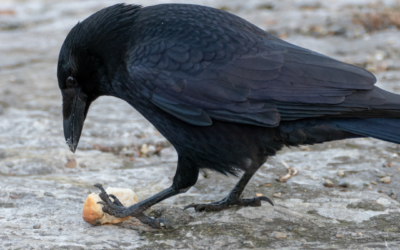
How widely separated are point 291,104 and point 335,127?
1.03 ft

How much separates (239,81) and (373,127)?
0.86 meters

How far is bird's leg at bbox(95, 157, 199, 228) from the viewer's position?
2871 mm

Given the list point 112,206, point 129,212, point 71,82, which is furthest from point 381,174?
point 71,82

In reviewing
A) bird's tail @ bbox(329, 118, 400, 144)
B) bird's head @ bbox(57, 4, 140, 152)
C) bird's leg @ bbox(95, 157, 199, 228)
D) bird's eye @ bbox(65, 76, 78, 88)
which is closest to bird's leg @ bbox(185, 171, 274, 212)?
bird's leg @ bbox(95, 157, 199, 228)

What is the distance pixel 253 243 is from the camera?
2.56 metres

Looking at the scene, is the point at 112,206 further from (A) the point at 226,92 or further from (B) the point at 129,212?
(A) the point at 226,92

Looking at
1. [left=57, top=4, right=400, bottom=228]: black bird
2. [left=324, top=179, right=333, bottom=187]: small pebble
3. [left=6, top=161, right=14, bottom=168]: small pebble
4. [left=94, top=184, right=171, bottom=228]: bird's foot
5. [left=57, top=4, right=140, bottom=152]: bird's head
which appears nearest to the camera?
[left=57, top=4, right=400, bottom=228]: black bird

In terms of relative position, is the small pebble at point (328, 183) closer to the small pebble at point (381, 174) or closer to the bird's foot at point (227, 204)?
the small pebble at point (381, 174)

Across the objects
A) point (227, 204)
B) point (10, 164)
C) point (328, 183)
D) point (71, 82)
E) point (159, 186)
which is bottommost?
point (10, 164)

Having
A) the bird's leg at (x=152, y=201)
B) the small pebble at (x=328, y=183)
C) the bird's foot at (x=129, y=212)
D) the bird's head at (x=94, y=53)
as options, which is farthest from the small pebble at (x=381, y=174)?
the bird's head at (x=94, y=53)

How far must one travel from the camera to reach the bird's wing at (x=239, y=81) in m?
2.72

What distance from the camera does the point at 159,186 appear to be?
137 inches

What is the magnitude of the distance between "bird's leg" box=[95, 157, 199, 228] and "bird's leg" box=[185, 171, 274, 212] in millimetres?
164

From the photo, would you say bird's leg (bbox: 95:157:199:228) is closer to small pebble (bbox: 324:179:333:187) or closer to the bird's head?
the bird's head
